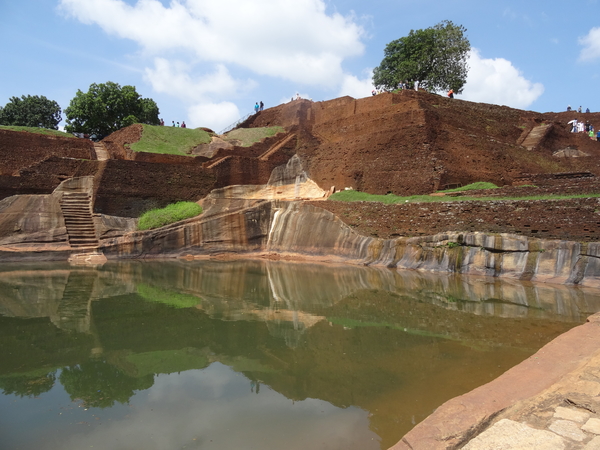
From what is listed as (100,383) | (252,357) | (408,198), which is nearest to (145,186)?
(408,198)

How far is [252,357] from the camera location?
559cm

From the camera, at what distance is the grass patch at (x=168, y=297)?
8.94 meters

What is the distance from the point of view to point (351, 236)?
52.3 feet

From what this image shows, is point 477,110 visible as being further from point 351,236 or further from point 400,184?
point 351,236

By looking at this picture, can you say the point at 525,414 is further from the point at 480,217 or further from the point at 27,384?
the point at 480,217

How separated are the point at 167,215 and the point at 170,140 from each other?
704 cm

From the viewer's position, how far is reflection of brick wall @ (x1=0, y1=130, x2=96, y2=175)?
18125 mm

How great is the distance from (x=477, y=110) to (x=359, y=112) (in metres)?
6.30

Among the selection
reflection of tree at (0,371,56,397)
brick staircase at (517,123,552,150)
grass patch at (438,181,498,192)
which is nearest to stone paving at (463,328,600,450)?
reflection of tree at (0,371,56,397)

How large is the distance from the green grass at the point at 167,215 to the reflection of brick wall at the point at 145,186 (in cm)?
63

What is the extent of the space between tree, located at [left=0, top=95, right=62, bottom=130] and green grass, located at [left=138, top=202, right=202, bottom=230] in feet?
67.0

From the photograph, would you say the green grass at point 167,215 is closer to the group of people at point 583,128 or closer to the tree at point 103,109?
the tree at point 103,109

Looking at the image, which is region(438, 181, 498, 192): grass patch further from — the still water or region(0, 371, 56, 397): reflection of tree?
region(0, 371, 56, 397): reflection of tree

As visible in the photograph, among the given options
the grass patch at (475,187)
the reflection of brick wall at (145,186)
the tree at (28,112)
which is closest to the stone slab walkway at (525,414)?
the grass patch at (475,187)
